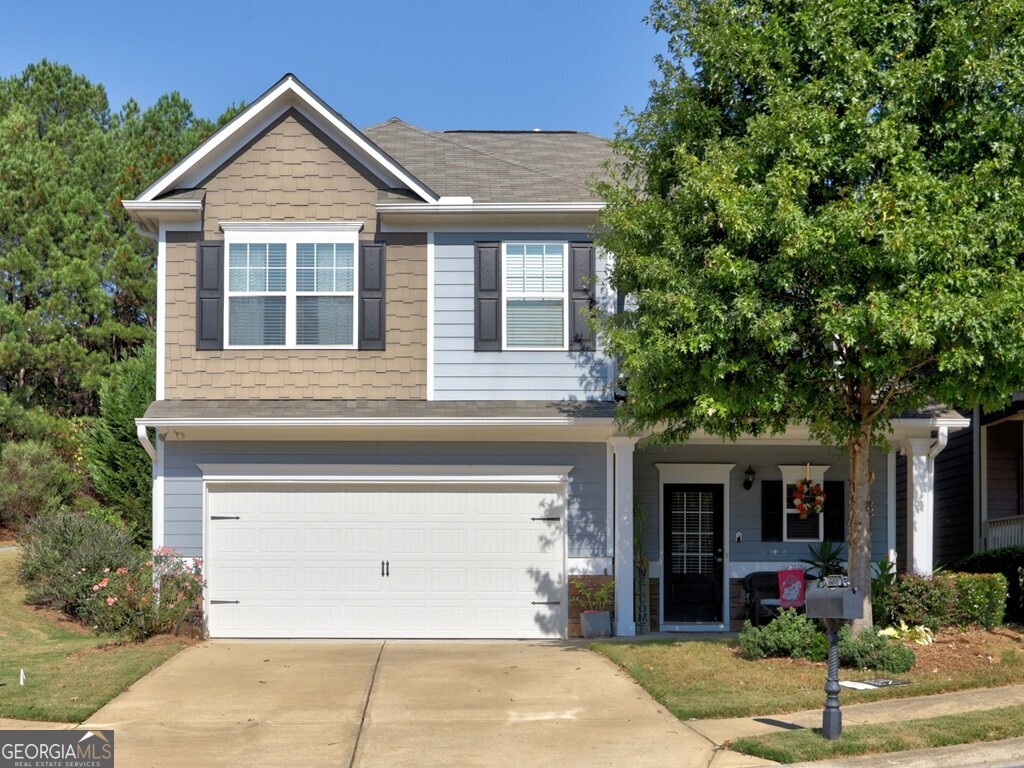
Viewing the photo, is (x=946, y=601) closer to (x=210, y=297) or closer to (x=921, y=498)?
(x=921, y=498)

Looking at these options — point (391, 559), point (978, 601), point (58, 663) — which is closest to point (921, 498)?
point (978, 601)

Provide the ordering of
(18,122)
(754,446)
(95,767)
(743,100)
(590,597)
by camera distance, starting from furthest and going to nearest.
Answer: (18,122) → (754,446) → (590,597) → (743,100) → (95,767)

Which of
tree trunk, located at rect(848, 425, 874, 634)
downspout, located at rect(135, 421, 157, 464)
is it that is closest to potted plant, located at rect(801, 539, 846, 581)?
tree trunk, located at rect(848, 425, 874, 634)

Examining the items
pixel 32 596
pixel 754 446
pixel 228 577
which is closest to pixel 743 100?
pixel 754 446

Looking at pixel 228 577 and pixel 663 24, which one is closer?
pixel 663 24

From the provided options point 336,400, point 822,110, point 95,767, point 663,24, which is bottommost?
point 95,767

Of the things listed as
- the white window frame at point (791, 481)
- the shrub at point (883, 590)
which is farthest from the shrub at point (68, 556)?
the shrub at point (883, 590)

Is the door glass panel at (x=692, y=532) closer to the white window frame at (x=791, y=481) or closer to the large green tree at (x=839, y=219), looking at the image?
the white window frame at (x=791, y=481)

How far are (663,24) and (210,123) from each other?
70.0ft

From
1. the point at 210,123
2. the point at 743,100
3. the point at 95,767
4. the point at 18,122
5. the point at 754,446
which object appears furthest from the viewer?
the point at 210,123

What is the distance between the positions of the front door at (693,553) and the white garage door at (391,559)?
1975mm

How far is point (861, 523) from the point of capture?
46.8ft

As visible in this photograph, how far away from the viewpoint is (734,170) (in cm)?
1311

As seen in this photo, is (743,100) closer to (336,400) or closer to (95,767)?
(336,400)
